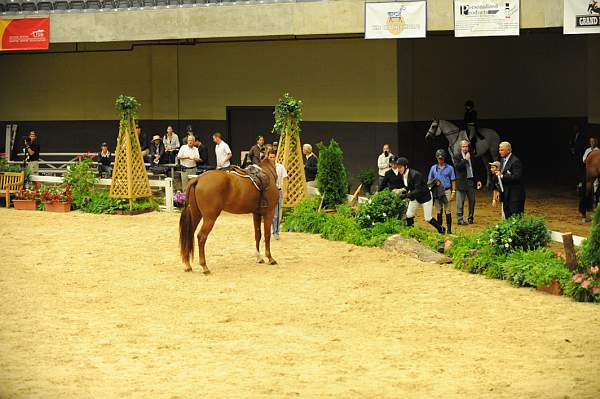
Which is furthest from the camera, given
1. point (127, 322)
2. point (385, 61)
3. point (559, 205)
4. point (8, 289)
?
point (385, 61)

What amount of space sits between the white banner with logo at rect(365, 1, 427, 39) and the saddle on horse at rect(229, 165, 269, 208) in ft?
23.1

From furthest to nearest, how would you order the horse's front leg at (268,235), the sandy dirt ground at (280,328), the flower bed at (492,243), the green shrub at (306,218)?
the green shrub at (306,218)
the horse's front leg at (268,235)
the flower bed at (492,243)
the sandy dirt ground at (280,328)

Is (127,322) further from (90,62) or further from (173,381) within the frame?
(90,62)

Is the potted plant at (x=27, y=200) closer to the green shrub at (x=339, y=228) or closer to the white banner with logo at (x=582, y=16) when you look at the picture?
the green shrub at (x=339, y=228)

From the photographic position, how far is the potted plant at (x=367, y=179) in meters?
24.8

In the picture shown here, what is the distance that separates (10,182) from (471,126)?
10832 mm

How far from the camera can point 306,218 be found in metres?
20.5

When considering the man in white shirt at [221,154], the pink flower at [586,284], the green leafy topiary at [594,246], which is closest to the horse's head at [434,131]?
the man in white shirt at [221,154]

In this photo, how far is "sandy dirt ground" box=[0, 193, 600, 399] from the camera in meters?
10.4

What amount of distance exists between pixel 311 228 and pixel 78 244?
4.27m

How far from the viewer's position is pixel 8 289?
50.5 ft

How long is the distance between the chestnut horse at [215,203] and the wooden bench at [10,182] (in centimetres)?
939

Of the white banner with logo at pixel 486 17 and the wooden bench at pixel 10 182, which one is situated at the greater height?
the white banner with logo at pixel 486 17

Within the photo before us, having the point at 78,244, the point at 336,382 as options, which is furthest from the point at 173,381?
the point at 78,244
